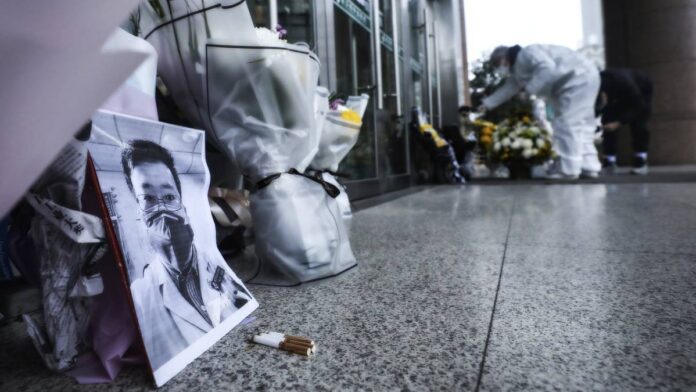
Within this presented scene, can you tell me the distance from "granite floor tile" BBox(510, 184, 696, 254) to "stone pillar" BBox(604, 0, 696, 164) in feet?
13.6

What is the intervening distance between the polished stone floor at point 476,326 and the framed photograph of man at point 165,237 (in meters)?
0.04

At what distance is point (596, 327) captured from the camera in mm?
648

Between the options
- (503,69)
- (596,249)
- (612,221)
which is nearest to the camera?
(596,249)

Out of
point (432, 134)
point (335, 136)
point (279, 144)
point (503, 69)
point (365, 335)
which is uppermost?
point (503, 69)

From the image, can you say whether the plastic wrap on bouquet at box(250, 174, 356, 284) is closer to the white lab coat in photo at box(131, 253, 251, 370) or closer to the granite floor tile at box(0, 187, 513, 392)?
the granite floor tile at box(0, 187, 513, 392)

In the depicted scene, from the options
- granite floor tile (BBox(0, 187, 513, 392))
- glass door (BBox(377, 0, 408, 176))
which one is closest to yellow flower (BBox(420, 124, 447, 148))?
glass door (BBox(377, 0, 408, 176))

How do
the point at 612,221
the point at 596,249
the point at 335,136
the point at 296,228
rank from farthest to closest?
the point at 612,221 → the point at 335,136 → the point at 596,249 → the point at 296,228

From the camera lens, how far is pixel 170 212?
2.11 feet

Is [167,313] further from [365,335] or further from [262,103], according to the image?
[262,103]

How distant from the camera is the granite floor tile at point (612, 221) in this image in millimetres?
1287

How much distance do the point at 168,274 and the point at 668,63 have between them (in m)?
7.42

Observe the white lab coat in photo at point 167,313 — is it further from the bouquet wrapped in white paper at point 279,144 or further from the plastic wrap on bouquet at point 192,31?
the plastic wrap on bouquet at point 192,31

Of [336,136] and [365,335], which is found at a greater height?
[336,136]

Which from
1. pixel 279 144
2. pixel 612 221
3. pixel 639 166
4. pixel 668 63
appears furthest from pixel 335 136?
pixel 668 63
